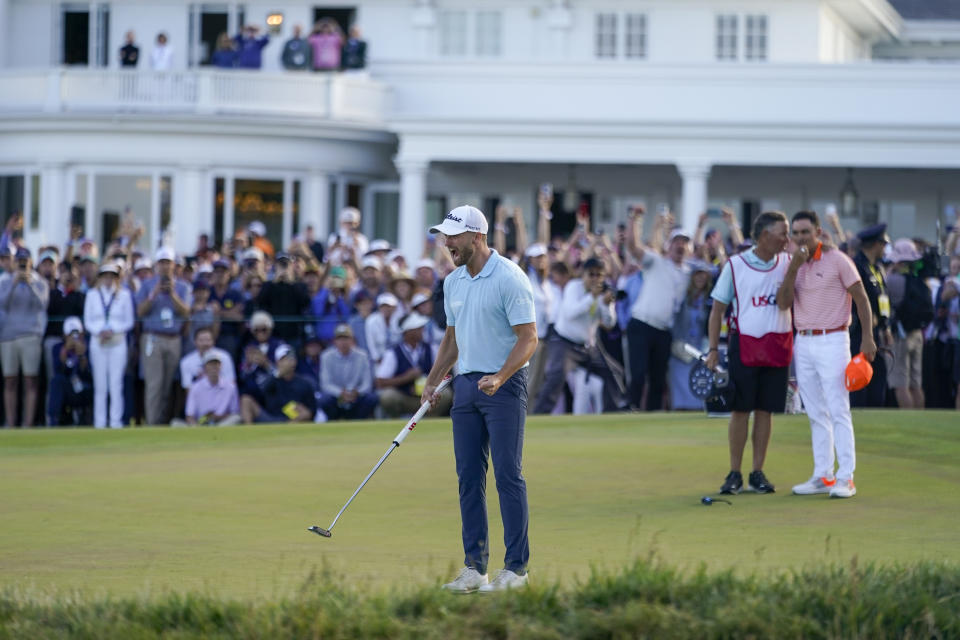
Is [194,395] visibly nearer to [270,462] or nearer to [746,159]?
[270,462]

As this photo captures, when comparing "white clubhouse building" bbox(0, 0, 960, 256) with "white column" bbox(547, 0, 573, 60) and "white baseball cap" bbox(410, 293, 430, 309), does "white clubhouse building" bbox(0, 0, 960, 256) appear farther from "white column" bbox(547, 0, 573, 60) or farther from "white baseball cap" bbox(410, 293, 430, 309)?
"white baseball cap" bbox(410, 293, 430, 309)

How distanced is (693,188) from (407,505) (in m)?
22.0

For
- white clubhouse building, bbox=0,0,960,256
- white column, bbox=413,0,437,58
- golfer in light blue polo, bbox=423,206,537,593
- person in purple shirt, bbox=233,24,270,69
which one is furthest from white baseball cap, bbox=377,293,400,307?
white column, bbox=413,0,437,58

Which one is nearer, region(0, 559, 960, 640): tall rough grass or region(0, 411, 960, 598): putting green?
region(0, 559, 960, 640): tall rough grass

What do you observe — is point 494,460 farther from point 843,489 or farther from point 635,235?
point 635,235

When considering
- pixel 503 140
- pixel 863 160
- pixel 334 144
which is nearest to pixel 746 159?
pixel 863 160

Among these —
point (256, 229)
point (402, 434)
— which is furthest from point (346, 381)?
point (256, 229)

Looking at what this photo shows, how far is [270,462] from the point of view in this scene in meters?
14.0

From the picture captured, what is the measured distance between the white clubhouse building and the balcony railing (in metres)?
0.04

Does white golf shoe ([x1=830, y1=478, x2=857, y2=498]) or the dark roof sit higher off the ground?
the dark roof

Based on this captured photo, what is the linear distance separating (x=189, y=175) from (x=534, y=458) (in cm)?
2068

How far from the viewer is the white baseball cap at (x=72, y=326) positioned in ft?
65.8

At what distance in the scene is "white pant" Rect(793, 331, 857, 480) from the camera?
38.2 ft

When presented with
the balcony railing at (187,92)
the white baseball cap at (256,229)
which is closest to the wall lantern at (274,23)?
the balcony railing at (187,92)
